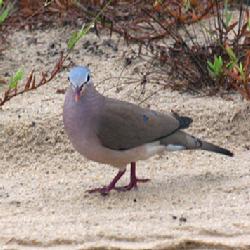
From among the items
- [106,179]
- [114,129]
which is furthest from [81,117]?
[106,179]

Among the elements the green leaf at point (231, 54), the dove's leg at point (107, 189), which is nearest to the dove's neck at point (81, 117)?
the dove's leg at point (107, 189)

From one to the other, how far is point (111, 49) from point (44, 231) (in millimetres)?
2877

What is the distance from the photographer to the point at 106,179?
5758mm

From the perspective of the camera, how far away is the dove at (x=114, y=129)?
520cm

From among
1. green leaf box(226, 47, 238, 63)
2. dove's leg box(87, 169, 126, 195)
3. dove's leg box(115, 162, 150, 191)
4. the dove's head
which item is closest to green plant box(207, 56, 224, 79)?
green leaf box(226, 47, 238, 63)

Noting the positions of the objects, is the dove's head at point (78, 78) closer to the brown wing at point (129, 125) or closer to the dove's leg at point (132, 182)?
the brown wing at point (129, 125)

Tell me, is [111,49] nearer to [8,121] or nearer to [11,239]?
[8,121]

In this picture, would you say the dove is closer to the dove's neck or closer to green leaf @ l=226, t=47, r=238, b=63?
the dove's neck

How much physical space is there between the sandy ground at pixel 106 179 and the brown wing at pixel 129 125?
29 centimetres

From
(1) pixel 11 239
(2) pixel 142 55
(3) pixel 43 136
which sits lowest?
(1) pixel 11 239

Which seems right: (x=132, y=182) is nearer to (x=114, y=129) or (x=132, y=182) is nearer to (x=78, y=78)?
(x=114, y=129)

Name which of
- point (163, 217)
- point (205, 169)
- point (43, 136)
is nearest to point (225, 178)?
point (205, 169)

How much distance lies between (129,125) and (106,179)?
484 mm

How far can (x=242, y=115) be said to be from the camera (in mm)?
6375
